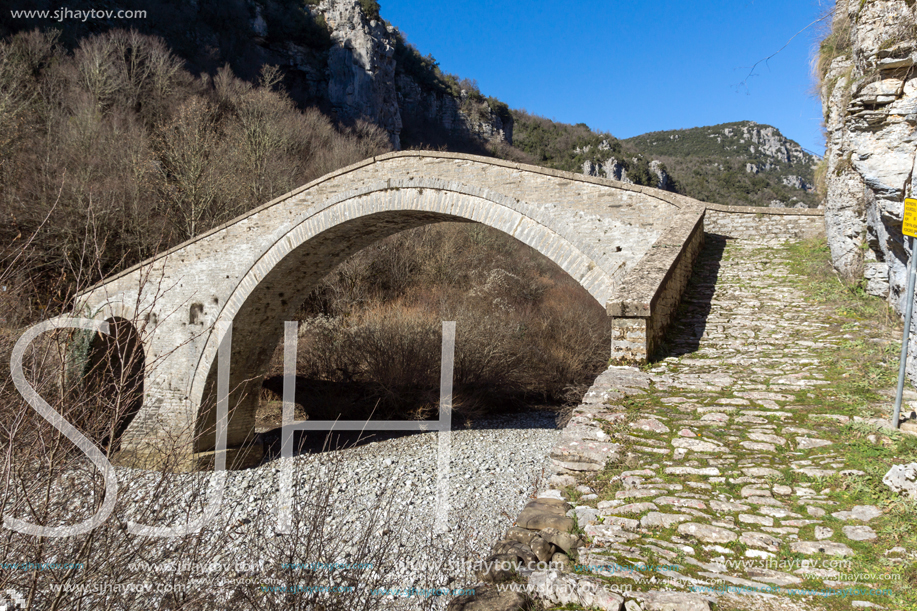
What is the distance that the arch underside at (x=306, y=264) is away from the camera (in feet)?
22.3

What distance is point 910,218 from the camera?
3.06m

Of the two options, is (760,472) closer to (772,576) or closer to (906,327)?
(772,576)

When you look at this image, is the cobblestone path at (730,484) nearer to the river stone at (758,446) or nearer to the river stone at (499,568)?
the river stone at (758,446)

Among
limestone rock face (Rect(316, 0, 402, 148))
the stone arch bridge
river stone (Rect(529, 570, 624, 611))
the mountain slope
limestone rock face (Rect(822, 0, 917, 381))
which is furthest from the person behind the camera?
limestone rock face (Rect(316, 0, 402, 148))

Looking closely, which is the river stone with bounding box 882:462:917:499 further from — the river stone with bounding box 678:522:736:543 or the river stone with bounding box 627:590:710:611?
the river stone with bounding box 627:590:710:611

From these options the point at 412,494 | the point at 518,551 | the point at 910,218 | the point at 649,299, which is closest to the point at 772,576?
the point at 518,551

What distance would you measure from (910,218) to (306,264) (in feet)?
27.0

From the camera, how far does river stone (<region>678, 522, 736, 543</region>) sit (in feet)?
8.70

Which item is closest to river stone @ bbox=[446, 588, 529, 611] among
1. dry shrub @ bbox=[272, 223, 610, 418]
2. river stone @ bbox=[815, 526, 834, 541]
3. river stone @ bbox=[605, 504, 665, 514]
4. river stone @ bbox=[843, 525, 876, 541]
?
river stone @ bbox=[605, 504, 665, 514]

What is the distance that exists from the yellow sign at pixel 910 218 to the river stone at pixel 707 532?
1.97 meters

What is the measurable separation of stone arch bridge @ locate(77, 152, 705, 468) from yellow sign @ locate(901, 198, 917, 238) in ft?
5.94

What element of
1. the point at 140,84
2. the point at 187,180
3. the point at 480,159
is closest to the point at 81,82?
the point at 140,84

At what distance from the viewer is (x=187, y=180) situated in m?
13.7

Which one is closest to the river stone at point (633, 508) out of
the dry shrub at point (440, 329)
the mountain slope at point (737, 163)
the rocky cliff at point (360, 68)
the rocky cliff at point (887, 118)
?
the rocky cliff at point (887, 118)
